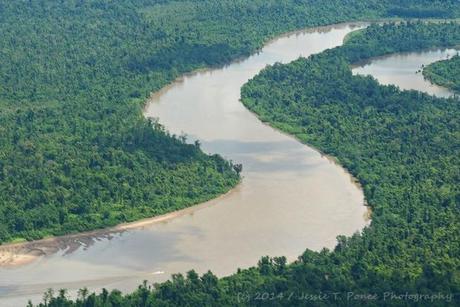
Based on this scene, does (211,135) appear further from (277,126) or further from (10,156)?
(10,156)

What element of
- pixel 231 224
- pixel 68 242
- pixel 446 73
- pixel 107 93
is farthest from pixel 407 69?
pixel 68 242

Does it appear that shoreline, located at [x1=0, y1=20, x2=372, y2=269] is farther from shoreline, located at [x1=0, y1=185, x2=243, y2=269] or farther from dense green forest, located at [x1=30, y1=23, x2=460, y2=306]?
dense green forest, located at [x1=30, y1=23, x2=460, y2=306]

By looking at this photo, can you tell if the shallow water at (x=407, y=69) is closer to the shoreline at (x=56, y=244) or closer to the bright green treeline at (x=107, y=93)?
the bright green treeline at (x=107, y=93)

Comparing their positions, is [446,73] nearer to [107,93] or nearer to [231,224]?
[107,93]

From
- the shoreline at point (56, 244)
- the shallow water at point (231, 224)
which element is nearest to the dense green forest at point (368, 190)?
the shallow water at point (231, 224)

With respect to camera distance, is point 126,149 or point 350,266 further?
point 126,149

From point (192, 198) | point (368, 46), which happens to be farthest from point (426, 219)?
point (368, 46)
